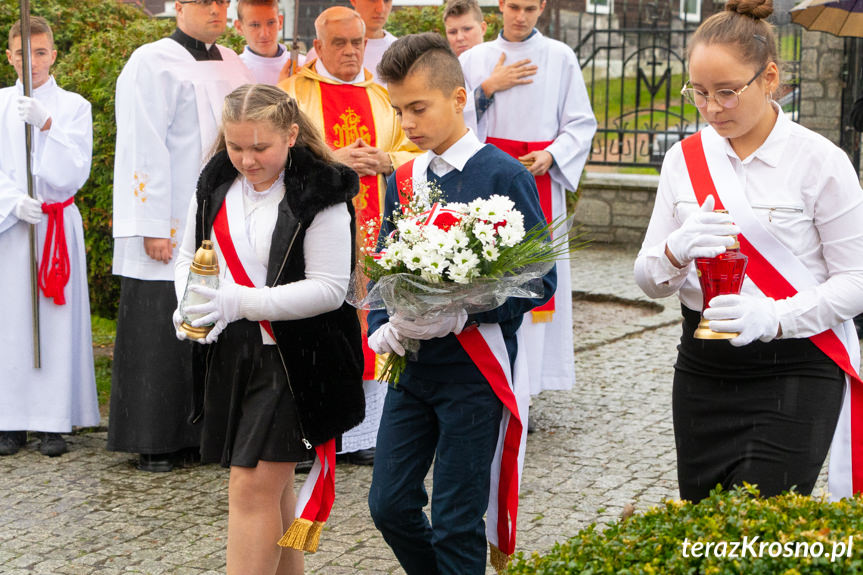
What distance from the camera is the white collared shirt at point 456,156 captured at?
147 inches

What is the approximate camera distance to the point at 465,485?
360 cm

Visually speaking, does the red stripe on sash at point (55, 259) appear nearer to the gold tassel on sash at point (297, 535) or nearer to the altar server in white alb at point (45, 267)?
the altar server in white alb at point (45, 267)

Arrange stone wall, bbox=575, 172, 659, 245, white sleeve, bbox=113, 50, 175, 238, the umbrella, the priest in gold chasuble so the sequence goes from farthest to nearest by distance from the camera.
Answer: stone wall, bbox=575, 172, 659, 245
the umbrella
the priest in gold chasuble
white sleeve, bbox=113, 50, 175, 238

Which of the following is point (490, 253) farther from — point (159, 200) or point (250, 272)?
point (159, 200)

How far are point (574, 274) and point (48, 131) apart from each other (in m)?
7.23

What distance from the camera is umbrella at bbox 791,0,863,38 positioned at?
8117 mm

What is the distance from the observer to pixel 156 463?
19.6ft

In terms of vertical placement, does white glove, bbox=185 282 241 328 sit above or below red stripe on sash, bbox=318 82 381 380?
below

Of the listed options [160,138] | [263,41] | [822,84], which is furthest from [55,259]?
[822,84]

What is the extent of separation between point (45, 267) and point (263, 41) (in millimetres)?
1744

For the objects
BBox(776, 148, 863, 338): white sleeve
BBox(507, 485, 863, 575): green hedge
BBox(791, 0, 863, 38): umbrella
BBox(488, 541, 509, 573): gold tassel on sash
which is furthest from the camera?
BBox(791, 0, 863, 38): umbrella

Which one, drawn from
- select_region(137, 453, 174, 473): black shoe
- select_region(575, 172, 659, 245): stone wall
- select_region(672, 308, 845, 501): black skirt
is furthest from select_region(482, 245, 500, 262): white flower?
select_region(575, 172, 659, 245): stone wall

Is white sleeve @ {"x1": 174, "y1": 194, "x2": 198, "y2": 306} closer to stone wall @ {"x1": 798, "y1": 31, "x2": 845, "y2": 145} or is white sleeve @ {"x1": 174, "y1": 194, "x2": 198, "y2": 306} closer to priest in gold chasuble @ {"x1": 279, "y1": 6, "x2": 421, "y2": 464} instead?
priest in gold chasuble @ {"x1": 279, "y1": 6, "x2": 421, "y2": 464}

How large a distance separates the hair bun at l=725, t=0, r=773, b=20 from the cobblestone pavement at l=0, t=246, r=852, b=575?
1.52m
